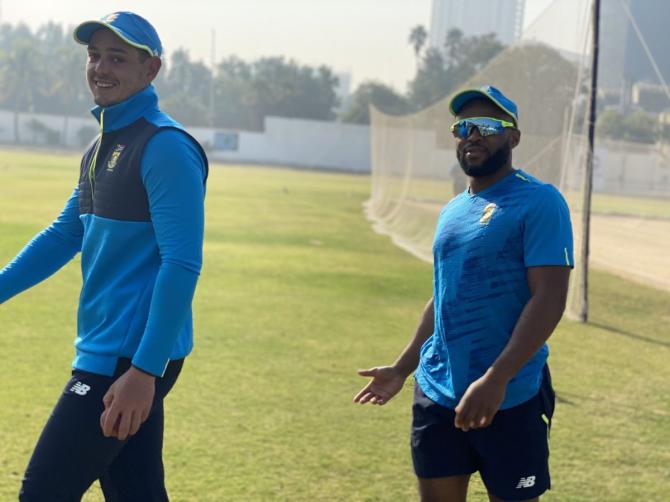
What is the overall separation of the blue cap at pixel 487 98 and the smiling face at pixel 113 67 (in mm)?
1011

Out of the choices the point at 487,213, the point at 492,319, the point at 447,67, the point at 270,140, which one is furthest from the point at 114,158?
the point at 447,67

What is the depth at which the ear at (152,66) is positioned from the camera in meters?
2.69

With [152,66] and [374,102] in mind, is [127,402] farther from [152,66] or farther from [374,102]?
[374,102]

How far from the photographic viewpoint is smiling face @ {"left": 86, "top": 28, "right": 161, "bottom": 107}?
Result: 2.63 m

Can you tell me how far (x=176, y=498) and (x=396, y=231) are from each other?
15.5m

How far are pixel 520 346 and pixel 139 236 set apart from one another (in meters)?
1.17

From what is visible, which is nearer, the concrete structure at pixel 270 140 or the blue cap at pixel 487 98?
the blue cap at pixel 487 98

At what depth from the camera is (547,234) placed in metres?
2.61

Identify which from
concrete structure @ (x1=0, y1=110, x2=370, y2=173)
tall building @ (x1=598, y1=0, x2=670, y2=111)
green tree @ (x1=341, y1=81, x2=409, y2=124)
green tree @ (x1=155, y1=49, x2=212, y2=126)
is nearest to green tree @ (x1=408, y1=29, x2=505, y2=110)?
green tree @ (x1=341, y1=81, x2=409, y2=124)

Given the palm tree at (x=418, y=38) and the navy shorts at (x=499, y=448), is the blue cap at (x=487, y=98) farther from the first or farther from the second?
the palm tree at (x=418, y=38)

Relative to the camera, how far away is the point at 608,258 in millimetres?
14289

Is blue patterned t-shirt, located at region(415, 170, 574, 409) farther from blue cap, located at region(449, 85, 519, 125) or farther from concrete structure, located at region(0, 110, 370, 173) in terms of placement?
concrete structure, located at region(0, 110, 370, 173)

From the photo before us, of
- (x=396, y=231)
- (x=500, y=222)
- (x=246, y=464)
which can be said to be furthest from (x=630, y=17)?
(x=396, y=231)

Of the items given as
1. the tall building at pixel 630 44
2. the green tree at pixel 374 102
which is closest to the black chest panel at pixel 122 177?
the tall building at pixel 630 44
